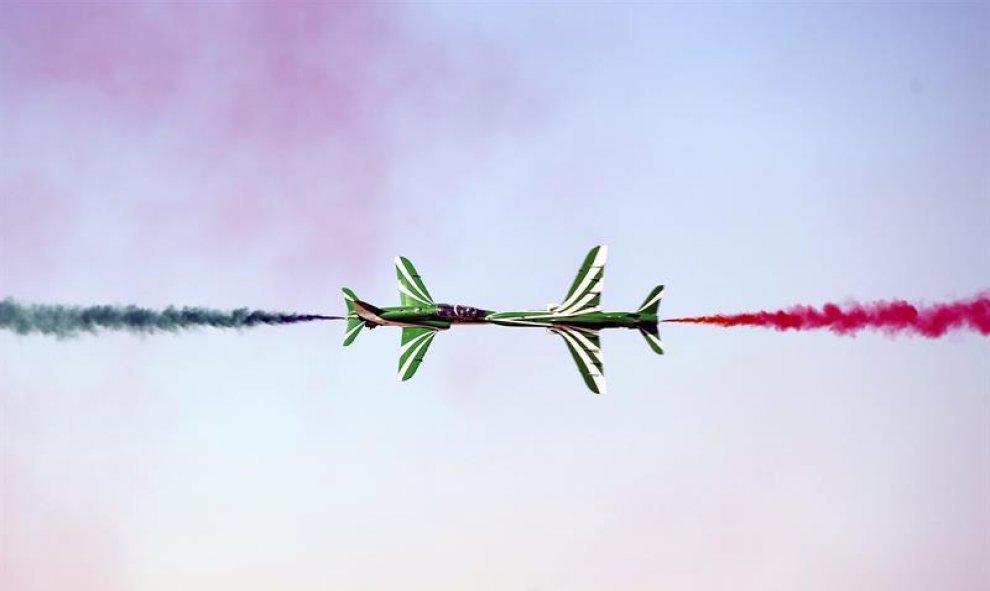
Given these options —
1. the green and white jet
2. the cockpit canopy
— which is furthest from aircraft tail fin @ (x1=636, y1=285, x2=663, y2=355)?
the cockpit canopy

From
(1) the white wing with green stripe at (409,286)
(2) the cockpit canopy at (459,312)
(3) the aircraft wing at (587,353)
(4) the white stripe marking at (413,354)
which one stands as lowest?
(3) the aircraft wing at (587,353)

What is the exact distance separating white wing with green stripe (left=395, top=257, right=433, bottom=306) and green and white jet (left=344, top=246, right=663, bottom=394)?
0.49 feet

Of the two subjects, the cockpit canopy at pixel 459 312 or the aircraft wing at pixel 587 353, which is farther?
the cockpit canopy at pixel 459 312

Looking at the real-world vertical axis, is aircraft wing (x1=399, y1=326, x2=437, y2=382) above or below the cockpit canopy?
below

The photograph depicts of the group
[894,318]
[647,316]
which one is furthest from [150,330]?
[894,318]

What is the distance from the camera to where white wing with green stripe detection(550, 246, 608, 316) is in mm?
86875

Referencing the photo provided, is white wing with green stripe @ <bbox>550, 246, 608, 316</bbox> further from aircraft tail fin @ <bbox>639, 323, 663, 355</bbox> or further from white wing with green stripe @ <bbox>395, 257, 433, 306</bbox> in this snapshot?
white wing with green stripe @ <bbox>395, 257, 433, 306</bbox>

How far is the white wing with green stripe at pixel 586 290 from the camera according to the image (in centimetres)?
8688

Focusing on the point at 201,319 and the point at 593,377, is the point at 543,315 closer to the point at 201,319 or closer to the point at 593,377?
the point at 593,377

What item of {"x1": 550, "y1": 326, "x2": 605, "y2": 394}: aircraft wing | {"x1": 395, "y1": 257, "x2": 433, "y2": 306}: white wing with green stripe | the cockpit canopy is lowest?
{"x1": 550, "y1": 326, "x2": 605, "y2": 394}: aircraft wing

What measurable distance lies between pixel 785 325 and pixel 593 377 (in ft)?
36.6

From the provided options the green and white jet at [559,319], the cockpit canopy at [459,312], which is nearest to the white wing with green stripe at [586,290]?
the green and white jet at [559,319]

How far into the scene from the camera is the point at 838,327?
85250mm

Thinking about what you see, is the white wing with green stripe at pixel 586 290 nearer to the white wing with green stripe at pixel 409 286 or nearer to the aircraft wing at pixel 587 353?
the aircraft wing at pixel 587 353
